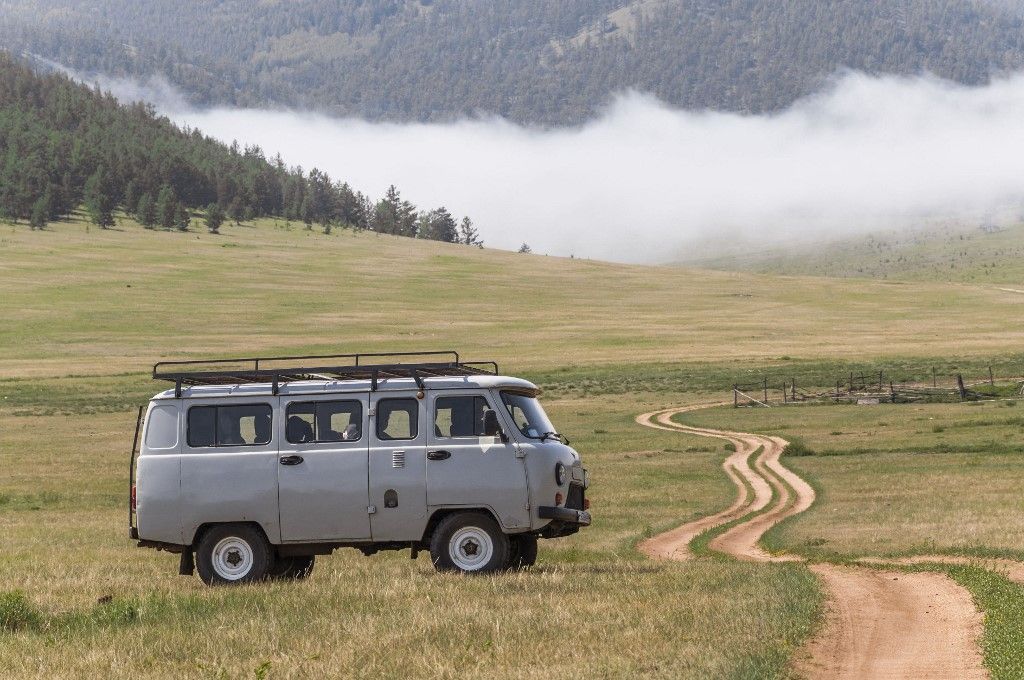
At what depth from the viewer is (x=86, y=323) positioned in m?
128

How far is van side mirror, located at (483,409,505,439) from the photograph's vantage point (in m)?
19.5

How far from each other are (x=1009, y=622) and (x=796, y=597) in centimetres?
273

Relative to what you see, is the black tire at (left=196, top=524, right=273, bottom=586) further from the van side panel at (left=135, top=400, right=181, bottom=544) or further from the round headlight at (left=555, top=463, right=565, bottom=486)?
the round headlight at (left=555, top=463, right=565, bottom=486)

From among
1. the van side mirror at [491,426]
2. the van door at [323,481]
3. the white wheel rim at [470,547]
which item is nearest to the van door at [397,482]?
the van door at [323,481]

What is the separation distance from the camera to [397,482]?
19.6 metres

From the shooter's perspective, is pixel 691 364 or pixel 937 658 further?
pixel 691 364

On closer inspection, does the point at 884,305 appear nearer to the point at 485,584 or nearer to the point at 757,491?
the point at 757,491

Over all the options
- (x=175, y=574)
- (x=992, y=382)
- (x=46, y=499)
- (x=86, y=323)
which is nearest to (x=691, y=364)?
(x=992, y=382)

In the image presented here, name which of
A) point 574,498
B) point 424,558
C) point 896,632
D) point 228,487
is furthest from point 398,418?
point 896,632

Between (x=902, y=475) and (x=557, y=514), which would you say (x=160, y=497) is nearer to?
(x=557, y=514)

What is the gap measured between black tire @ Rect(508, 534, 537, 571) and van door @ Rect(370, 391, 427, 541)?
1.58 metres

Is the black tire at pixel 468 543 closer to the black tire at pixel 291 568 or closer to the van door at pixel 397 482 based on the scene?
the van door at pixel 397 482

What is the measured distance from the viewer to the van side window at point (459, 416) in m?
19.8

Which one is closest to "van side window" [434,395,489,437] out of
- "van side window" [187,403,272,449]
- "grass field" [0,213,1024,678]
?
"grass field" [0,213,1024,678]
